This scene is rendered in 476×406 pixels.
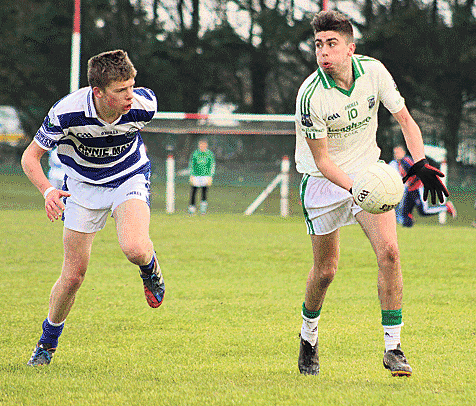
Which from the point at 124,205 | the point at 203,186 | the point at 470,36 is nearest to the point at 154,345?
the point at 124,205

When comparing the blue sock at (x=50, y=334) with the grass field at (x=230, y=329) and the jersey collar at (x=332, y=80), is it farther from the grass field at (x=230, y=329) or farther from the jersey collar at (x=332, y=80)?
the jersey collar at (x=332, y=80)

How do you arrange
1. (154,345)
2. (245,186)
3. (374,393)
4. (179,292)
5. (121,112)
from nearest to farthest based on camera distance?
1. (374,393)
2. (121,112)
3. (154,345)
4. (179,292)
5. (245,186)

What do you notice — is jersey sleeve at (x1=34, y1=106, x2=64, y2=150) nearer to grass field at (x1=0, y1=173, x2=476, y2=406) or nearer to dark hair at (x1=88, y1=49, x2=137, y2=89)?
dark hair at (x1=88, y1=49, x2=137, y2=89)

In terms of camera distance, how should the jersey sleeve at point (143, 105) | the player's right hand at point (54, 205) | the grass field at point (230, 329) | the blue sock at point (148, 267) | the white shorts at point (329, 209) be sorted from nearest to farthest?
the grass field at point (230, 329), the player's right hand at point (54, 205), the white shorts at point (329, 209), the jersey sleeve at point (143, 105), the blue sock at point (148, 267)

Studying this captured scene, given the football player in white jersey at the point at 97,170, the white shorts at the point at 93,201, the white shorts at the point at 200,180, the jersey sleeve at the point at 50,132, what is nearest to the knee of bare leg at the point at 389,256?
the football player in white jersey at the point at 97,170

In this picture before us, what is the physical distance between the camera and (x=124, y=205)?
201 inches

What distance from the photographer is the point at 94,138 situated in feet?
16.4

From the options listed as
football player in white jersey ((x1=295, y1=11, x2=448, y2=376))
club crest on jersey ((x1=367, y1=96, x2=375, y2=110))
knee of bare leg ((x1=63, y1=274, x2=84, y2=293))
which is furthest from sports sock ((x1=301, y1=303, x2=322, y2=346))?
knee of bare leg ((x1=63, y1=274, x2=84, y2=293))

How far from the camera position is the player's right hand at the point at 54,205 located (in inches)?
179

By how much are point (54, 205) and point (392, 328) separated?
7.44 feet

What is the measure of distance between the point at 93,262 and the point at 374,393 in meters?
6.63

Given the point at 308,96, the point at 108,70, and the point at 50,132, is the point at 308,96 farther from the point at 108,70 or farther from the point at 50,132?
the point at 50,132

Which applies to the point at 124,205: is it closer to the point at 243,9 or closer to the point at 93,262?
the point at 93,262

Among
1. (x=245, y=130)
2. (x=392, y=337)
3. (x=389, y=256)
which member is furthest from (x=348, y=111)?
(x=245, y=130)
